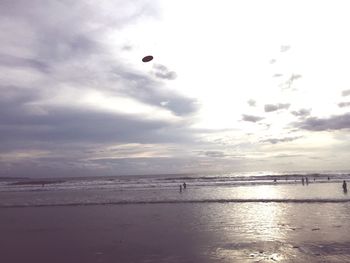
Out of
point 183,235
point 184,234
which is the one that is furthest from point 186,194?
point 183,235

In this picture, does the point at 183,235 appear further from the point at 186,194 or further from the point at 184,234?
the point at 186,194

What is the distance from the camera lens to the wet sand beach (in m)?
15.0

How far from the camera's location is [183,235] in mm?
18953

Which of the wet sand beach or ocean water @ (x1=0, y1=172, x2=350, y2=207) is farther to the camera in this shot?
ocean water @ (x1=0, y1=172, x2=350, y2=207)

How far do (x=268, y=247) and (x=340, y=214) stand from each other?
11.0m

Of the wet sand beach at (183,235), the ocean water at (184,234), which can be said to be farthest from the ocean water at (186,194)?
the wet sand beach at (183,235)

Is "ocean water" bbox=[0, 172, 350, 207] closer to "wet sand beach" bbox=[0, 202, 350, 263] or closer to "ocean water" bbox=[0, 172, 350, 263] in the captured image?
"ocean water" bbox=[0, 172, 350, 263]


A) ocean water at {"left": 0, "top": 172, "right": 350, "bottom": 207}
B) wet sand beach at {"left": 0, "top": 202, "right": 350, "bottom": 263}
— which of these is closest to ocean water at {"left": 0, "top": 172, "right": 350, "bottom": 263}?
wet sand beach at {"left": 0, "top": 202, "right": 350, "bottom": 263}

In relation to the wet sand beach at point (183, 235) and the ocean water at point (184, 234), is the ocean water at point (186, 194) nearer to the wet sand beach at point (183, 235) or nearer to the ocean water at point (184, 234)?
the ocean water at point (184, 234)

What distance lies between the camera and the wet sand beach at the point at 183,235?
1495cm

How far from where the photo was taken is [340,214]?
79.3 feet

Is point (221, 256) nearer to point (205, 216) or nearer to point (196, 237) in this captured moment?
point (196, 237)

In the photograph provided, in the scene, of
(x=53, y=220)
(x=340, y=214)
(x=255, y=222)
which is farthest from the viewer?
(x=53, y=220)

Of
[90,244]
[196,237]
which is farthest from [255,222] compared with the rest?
[90,244]
